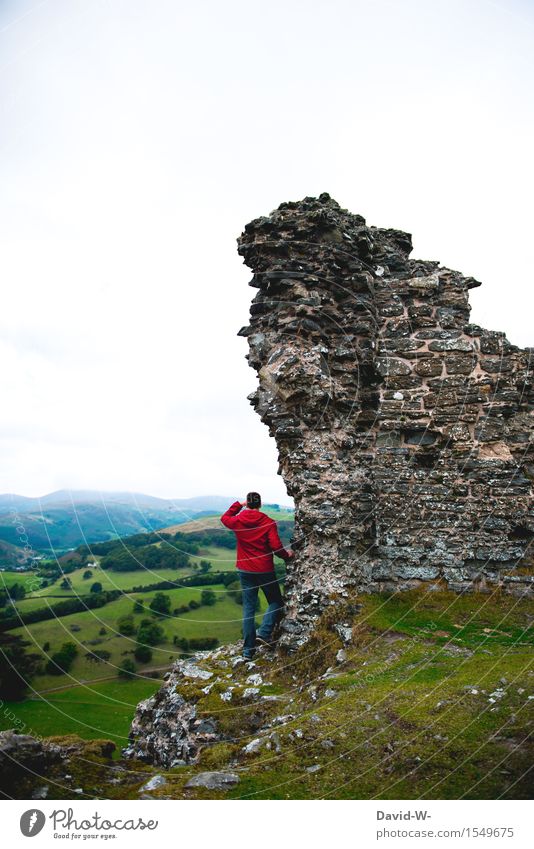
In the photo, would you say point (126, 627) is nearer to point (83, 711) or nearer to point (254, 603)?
point (83, 711)

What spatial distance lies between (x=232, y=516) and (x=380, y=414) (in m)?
3.13

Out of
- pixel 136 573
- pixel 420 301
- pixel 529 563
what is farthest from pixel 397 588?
pixel 136 573

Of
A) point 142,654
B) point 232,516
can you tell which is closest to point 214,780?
point 232,516

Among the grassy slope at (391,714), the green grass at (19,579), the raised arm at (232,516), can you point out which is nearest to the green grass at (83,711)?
the green grass at (19,579)

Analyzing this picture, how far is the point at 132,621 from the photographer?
1419 centimetres

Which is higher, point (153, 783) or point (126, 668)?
point (153, 783)

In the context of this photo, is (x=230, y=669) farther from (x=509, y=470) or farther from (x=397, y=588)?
(x=509, y=470)

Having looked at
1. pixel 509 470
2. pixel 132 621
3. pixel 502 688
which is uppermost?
pixel 509 470

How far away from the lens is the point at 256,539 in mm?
7934

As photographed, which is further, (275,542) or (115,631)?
(115,631)

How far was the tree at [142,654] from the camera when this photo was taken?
12.8 meters

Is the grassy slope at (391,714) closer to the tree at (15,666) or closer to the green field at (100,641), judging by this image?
the green field at (100,641)

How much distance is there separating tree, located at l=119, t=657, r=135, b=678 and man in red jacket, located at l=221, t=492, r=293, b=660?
5.58 meters

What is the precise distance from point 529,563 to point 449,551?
4.17 feet
